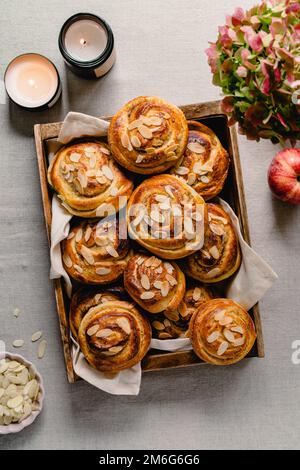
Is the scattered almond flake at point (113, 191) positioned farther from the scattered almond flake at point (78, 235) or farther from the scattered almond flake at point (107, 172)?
the scattered almond flake at point (78, 235)

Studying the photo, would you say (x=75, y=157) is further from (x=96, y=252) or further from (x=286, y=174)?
(x=286, y=174)

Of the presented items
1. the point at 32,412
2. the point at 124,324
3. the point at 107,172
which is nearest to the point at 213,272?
the point at 124,324

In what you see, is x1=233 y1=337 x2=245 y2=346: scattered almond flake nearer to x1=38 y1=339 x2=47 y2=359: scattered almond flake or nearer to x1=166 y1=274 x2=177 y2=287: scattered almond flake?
x1=166 y1=274 x2=177 y2=287: scattered almond flake

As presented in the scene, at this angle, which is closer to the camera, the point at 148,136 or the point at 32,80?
the point at 148,136

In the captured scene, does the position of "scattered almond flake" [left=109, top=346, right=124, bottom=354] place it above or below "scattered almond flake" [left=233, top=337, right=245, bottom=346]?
above

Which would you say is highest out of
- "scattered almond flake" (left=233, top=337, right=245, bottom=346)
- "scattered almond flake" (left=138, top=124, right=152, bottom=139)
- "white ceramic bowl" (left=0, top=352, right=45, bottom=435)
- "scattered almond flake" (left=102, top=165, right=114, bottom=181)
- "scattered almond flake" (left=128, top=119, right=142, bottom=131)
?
"scattered almond flake" (left=128, top=119, right=142, bottom=131)

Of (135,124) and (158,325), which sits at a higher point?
(135,124)

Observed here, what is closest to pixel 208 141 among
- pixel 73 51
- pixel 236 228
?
pixel 236 228

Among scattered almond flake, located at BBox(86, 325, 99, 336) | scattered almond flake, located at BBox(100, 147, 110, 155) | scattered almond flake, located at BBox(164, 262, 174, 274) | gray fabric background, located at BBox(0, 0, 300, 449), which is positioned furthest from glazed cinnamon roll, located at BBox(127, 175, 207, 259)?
gray fabric background, located at BBox(0, 0, 300, 449)
